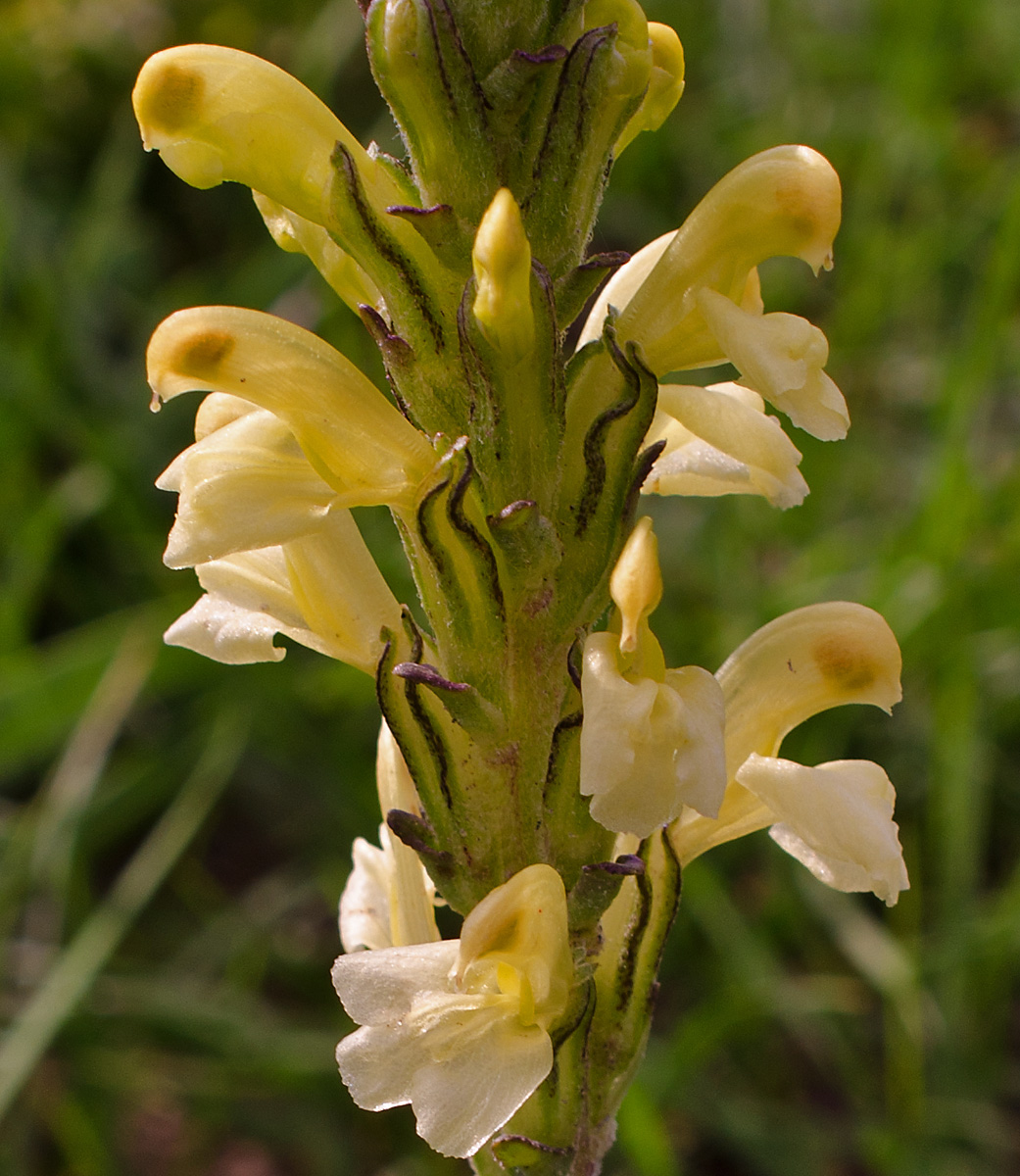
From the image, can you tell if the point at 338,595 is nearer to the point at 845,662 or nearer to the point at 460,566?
the point at 460,566

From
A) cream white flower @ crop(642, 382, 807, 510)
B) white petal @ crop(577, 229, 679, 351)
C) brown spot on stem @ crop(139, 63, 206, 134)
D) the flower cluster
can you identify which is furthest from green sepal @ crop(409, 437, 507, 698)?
brown spot on stem @ crop(139, 63, 206, 134)

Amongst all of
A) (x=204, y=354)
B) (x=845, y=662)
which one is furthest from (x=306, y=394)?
(x=845, y=662)

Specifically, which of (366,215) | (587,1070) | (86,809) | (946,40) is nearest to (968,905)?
(587,1070)

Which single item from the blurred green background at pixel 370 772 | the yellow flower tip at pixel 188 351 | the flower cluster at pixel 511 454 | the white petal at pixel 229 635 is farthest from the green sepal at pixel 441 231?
the blurred green background at pixel 370 772

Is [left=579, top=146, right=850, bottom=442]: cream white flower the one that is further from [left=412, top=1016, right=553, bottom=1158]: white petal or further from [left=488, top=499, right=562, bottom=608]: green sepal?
[left=412, top=1016, right=553, bottom=1158]: white petal

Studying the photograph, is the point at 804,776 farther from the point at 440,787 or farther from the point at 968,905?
the point at 968,905

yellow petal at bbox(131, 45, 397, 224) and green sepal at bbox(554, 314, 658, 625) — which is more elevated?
yellow petal at bbox(131, 45, 397, 224)

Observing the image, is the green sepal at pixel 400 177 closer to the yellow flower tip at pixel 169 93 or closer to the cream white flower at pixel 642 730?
the yellow flower tip at pixel 169 93
